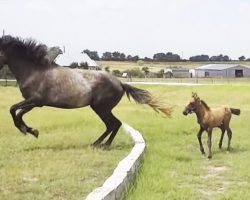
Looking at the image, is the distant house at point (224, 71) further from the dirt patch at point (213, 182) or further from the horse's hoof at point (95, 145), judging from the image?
the dirt patch at point (213, 182)

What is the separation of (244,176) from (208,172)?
33.8 inches

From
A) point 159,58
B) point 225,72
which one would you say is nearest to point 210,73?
point 225,72

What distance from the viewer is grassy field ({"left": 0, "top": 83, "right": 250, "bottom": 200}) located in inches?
302

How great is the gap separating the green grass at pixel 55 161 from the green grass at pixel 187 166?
669mm

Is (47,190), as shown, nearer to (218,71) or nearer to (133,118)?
(133,118)

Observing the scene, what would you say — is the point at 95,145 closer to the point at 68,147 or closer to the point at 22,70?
the point at 68,147

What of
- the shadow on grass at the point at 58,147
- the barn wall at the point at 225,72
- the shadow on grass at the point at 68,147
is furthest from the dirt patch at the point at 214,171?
the barn wall at the point at 225,72

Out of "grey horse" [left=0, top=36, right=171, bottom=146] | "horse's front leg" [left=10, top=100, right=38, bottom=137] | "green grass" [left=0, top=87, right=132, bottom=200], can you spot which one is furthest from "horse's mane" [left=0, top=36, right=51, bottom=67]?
"green grass" [left=0, top=87, right=132, bottom=200]

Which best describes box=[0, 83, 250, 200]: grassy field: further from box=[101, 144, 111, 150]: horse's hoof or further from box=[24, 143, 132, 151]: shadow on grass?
box=[101, 144, 111, 150]: horse's hoof

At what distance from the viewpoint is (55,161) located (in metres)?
9.98

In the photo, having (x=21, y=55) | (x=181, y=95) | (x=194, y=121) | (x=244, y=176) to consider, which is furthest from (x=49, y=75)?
(x=181, y=95)

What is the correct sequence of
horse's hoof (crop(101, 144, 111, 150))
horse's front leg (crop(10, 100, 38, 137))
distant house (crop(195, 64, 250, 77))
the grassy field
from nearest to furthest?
the grassy field, horse's hoof (crop(101, 144, 111, 150)), horse's front leg (crop(10, 100, 38, 137)), distant house (crop(195, 64, 250, 77))

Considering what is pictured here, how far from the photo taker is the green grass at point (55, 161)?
7.48 meters

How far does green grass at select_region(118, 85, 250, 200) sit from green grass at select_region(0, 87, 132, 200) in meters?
0.67
